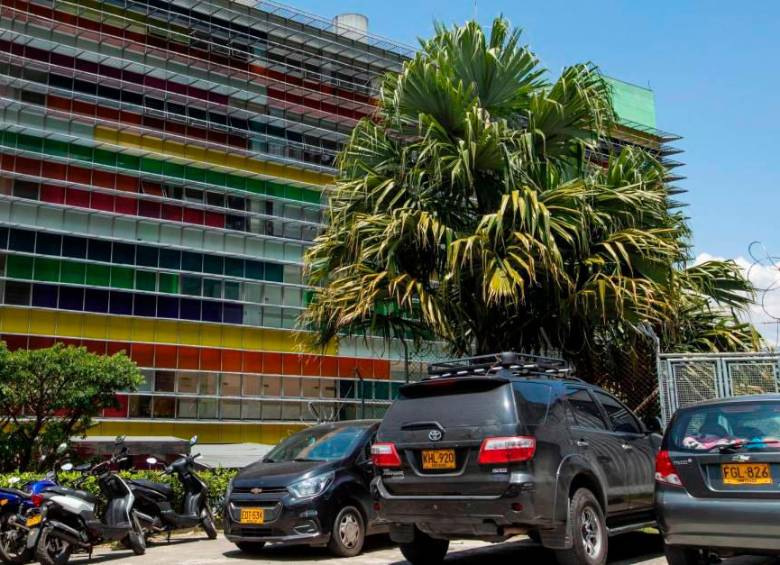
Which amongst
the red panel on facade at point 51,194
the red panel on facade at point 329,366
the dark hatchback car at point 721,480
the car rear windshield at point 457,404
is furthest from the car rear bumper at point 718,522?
the red panel on facade at point 329,366

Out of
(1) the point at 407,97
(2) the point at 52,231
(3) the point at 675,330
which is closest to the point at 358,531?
(3) the point at 675,330

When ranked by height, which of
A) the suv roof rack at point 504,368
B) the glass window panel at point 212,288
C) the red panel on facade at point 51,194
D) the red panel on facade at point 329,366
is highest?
the red panel on facade at point 51,194

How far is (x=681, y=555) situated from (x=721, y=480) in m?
0.76

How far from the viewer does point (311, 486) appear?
960 centimetres

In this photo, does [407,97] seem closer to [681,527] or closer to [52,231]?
[681,527]

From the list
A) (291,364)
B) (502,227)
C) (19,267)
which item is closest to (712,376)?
(502,227)

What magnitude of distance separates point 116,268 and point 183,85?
9.27 meters

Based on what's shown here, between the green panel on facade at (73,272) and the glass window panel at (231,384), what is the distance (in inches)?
294

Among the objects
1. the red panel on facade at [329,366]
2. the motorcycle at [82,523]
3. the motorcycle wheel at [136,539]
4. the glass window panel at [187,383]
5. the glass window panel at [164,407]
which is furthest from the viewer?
the red panel on facade at [329,366]

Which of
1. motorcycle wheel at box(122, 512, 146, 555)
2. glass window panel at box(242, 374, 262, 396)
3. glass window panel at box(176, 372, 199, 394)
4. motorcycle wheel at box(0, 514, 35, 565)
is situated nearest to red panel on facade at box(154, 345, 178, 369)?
glass window panel at box(176, 372, 199, 394)

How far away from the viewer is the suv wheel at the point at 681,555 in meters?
6.78

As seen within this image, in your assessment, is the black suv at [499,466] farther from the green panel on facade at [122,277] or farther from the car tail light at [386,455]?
the green panel on facade at [122,277]

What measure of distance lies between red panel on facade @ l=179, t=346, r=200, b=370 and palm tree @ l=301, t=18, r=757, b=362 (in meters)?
23.4

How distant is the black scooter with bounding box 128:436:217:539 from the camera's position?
10945 millimetres
